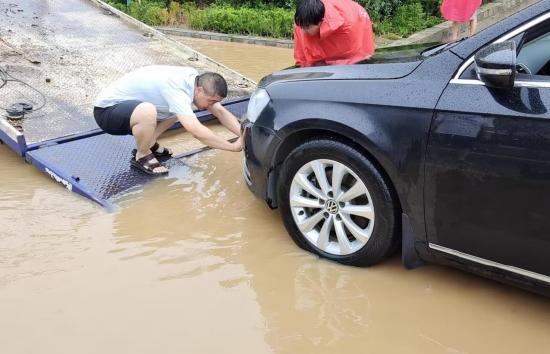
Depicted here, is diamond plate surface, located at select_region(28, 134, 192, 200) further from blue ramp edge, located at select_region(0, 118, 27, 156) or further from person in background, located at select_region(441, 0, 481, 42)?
person in background, located at select_region(441, 0, 481, 42)

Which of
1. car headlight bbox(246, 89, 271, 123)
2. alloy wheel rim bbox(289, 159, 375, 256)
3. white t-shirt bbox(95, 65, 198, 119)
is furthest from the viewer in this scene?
white t-shirt bbox(95, 65, 198, 119)

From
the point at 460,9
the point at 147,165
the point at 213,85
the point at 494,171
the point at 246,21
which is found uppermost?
the point at 460,9

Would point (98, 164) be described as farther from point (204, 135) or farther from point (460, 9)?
point (460, 9)

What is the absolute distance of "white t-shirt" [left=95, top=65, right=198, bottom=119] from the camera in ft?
13.5

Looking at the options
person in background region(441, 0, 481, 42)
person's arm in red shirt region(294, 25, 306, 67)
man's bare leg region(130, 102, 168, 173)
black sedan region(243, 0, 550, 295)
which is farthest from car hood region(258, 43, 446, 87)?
person in background region(441, 0, 481, 42)

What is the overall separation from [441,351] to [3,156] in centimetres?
401

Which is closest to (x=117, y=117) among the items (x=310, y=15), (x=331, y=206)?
(x=310, y=15)

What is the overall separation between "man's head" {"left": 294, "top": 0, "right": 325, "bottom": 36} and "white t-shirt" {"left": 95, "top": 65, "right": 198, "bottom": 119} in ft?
2.88

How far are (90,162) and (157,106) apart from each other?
0.70m

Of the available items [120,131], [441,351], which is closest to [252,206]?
[120,131]

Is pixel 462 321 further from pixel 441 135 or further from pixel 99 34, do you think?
pixel 99 34

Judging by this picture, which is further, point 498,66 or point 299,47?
point 299,47

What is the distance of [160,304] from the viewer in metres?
2.91

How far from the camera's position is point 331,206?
3109mm
